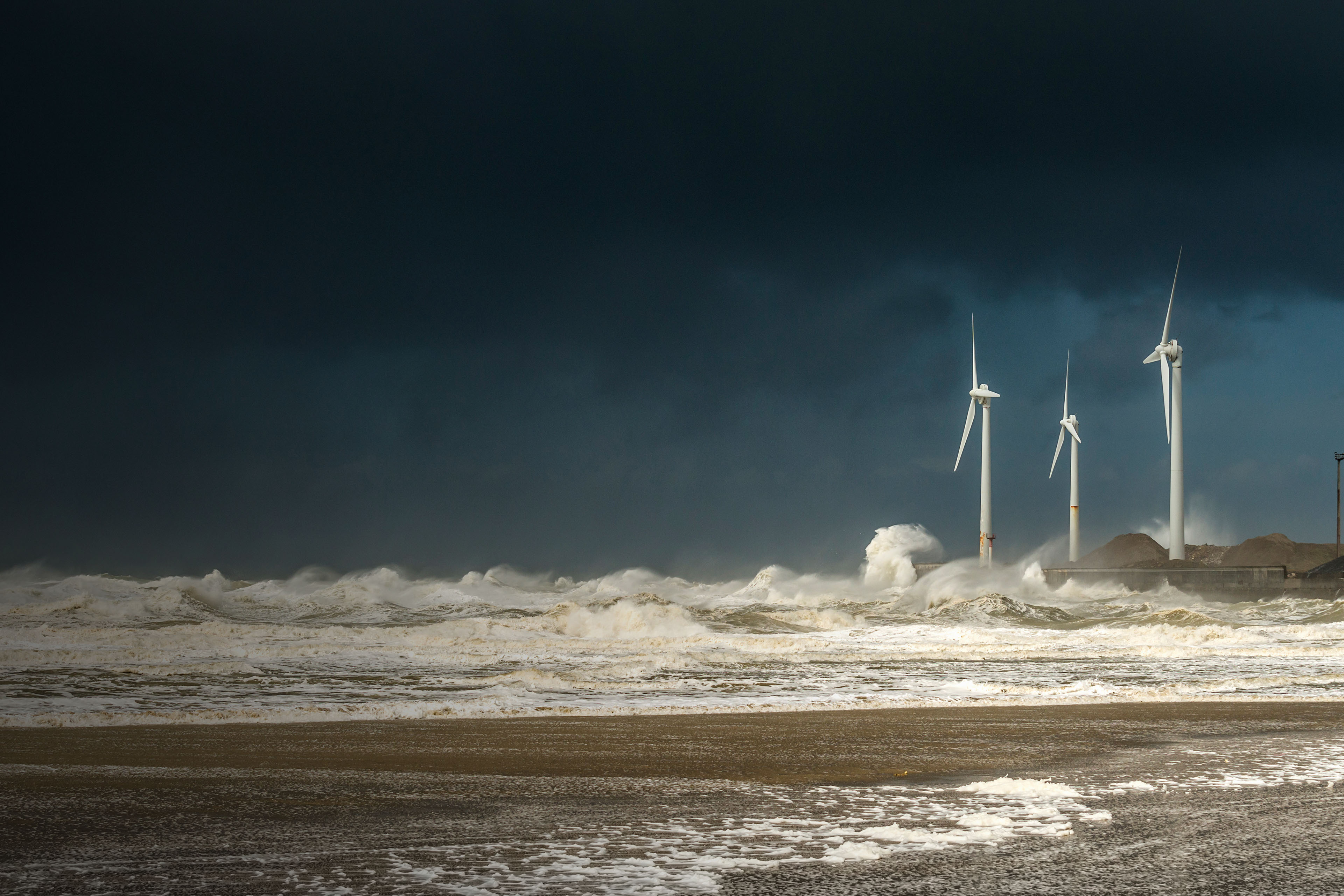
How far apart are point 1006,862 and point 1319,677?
50.6ft

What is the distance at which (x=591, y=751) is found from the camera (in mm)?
8422

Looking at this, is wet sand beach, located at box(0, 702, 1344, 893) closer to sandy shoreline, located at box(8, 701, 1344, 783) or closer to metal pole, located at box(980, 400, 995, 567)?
sandy shoreline, located at box(8, 701, 1344, 783)

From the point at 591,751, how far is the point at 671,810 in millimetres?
2860

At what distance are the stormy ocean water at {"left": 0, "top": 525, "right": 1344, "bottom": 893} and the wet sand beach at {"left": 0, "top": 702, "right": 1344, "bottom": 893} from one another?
3 cm

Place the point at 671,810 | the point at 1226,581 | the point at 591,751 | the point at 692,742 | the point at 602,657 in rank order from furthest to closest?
the point at 1226,581
the point at 602,657
the point at 692,742
the point at 591,751
the point at 671,810

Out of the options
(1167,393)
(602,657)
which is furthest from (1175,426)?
(602,657)

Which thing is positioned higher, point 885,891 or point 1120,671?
point 885,891

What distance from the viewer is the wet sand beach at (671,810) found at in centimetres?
409

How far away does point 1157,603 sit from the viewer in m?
55.8

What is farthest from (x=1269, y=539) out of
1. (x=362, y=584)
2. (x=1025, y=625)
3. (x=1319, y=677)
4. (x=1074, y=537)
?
(x=1319, y=677)

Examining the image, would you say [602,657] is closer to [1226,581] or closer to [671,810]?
[671,810]

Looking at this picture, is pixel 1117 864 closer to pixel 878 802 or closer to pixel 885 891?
pixel 885 891

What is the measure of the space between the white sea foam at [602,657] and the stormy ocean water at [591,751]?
13 centimetres

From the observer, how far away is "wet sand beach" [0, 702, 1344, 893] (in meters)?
4.09
